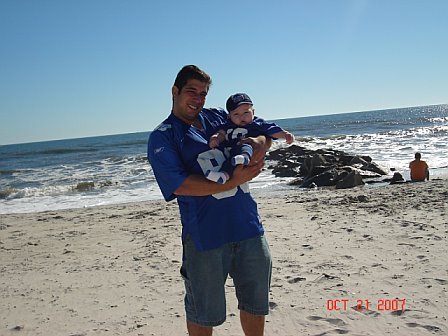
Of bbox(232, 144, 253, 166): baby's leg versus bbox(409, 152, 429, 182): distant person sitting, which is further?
bbox(409, 152, 429, 182): distant person sitting

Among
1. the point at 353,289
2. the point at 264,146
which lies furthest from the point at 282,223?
the point at 264,146

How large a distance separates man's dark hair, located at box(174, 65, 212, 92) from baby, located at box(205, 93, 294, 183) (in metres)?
0.29

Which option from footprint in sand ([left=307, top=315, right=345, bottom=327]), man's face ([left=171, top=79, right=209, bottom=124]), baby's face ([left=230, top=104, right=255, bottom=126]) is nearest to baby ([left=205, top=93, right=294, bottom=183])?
baby's face ([left=230, top=104, right=255, bottom=126])

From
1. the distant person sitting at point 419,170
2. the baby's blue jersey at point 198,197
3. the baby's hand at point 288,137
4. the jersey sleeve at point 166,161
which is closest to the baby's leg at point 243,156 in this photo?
the baby's blue jersey at point 198,197

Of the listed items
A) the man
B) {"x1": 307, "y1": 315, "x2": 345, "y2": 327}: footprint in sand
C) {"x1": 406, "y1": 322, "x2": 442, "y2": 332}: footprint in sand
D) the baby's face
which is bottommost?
{"x1": 307, "y1": 315, "x2": 345, "y2": 327}: footprint in sand

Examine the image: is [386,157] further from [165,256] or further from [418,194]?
[165,256]

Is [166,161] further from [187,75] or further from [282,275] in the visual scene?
[282,275]

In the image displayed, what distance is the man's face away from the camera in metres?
2.33

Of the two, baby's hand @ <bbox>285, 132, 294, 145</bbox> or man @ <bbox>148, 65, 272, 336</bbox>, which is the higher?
baby's hand @ <bbox>285, 132, 294, 145</bbox>

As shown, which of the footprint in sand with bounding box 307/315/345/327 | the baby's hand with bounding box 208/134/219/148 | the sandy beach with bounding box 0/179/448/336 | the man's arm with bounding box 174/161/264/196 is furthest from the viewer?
the sandy beach with bounding box 0/179/448/336

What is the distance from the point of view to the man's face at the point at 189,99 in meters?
2.33

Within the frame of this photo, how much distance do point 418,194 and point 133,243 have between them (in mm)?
5619

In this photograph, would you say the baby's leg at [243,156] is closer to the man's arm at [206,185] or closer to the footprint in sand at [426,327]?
the man's arm at [206,185]
